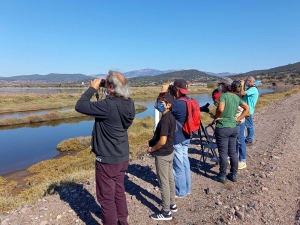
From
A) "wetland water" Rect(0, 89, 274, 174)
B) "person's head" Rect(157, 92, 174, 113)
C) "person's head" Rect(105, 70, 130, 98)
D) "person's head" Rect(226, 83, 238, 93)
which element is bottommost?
"wetland water" Rect(0, 89, 274, 174)

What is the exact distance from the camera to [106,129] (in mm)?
3119

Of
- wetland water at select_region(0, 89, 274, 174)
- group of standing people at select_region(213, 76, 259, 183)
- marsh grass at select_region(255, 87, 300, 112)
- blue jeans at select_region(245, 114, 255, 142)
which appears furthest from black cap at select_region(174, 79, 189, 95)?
marsh grass at select_region(255, 87, 300, 112)

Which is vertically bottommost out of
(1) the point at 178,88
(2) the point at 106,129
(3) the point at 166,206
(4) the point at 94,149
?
(3) the point at 166,206

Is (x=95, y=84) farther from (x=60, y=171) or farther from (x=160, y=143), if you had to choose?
(x=60, y=171)

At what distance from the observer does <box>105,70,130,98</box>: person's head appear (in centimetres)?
307

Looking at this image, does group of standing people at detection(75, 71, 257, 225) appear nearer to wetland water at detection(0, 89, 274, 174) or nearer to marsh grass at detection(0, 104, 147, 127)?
wetland water at detection(0, 89, 274, 174)

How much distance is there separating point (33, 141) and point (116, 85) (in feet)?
56.1

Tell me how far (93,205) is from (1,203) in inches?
81.0

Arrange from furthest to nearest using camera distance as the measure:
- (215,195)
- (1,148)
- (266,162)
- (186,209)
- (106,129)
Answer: (1,148), (266,162), (215,195), (186,209), (106,129)

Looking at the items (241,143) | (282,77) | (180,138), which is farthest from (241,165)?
(282,77)

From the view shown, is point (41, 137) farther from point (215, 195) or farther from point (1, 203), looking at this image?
point (215, 195)

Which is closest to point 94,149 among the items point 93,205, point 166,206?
point 166,206

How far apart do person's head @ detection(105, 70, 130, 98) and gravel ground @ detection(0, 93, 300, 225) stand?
2145mm

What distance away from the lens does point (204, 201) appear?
462 cm
